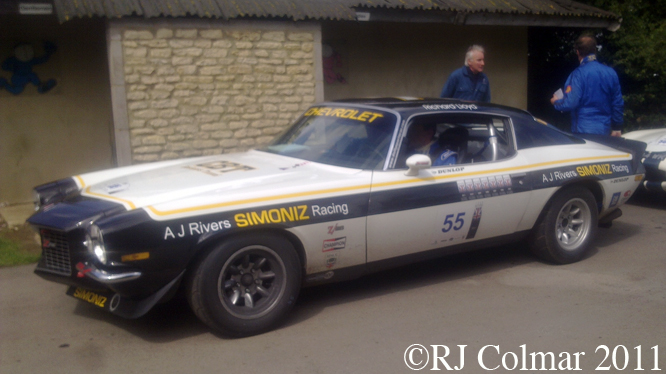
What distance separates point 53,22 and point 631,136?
315 inches

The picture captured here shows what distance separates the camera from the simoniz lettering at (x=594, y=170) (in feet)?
18.5

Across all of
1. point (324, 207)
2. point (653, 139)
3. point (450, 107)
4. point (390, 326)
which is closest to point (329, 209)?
point (324, 207)

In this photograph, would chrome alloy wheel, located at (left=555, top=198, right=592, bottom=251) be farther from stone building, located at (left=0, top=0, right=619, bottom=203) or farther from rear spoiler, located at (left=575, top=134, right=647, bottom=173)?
stone building, located at (left=0, top=0, right=619, bottom=203)

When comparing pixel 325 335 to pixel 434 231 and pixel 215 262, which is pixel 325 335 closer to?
pixel 215 262

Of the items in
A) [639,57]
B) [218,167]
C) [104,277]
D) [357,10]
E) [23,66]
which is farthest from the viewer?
[639,57]

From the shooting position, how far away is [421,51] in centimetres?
1127

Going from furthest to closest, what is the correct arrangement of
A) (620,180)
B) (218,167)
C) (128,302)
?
(620,180)
(218,167)
(128,302)

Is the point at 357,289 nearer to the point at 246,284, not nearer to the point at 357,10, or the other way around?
the point at 246,284

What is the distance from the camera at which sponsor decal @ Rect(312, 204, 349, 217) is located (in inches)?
169

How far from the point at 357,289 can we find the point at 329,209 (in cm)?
108

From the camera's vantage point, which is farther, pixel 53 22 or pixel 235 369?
pixel 53 22

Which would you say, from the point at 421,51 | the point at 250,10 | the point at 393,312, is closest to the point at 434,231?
the point at 393,312

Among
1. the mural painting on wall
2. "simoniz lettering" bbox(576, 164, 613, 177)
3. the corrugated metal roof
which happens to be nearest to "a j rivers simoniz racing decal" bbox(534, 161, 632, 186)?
"simoniz lettering" bbox(576, 164, 613, 177)

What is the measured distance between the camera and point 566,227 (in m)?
5.81
